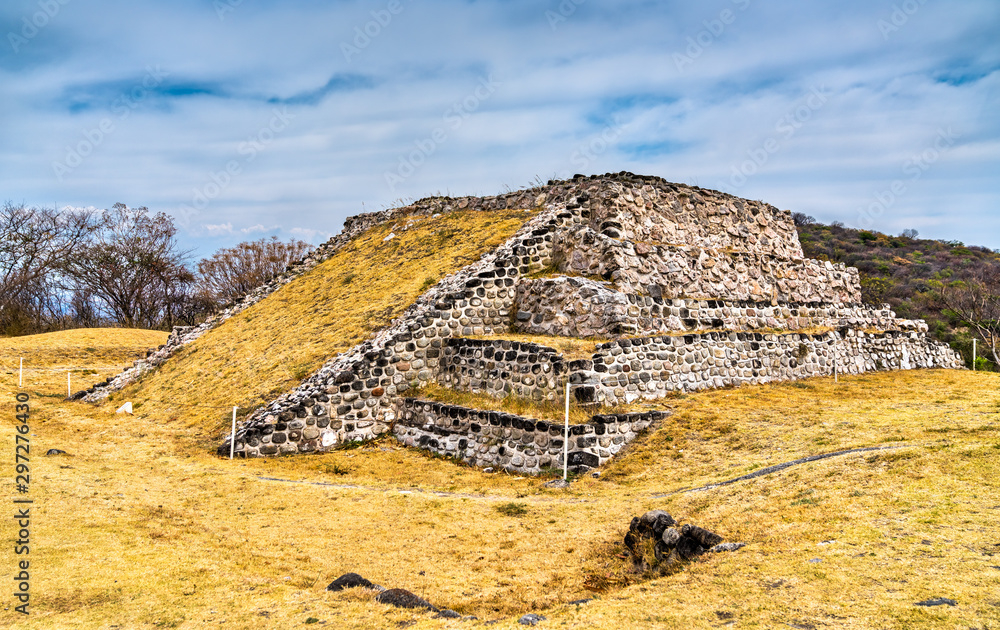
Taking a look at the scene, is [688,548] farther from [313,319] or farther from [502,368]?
[313,319]

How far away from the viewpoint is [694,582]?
569 cm

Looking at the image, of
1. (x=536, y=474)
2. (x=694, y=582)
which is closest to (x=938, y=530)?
(x=694, y=582)

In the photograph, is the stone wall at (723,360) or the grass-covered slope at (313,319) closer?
the stone wall at (723,360)

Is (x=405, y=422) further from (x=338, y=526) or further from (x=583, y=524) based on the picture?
(x=583, y=524)

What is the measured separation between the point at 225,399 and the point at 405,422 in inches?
201

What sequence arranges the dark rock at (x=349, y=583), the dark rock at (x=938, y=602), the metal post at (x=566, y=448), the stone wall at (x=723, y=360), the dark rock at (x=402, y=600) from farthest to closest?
1. the stone wall at (x=723, y=360)
2. the metal post at (x=566, y=448)
3. the dark rock at (x=349, y=583)
4. the dark rock at (x=402, y=600)
5. the dark rock at (x=938, y=602)

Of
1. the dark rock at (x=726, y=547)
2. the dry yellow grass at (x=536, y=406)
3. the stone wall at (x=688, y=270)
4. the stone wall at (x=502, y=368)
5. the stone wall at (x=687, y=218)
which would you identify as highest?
the stone wall at (x=687, y=218)

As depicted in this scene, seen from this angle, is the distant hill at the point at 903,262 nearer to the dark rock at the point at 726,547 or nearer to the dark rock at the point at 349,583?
the dark rock at the point at 726,547

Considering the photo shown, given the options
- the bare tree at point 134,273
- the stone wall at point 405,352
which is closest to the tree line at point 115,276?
the bare tree at point 134,273

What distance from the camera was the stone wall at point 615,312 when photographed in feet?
45.4

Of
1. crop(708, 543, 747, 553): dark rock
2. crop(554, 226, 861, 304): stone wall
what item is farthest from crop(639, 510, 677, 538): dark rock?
crop(554, 226, 861, 304): stone wall

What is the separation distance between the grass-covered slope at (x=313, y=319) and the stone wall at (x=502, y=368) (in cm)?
253

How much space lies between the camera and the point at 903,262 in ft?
173

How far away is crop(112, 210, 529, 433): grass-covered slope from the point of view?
16234 millimetres
